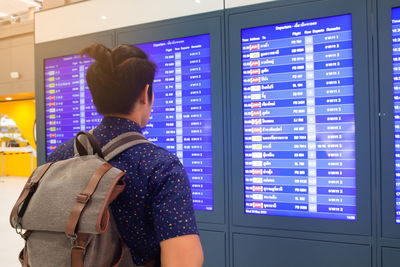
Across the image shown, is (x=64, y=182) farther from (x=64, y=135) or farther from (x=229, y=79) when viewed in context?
(x=64, y=135)

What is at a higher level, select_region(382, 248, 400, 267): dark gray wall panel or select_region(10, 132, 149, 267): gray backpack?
select_region(10, 132, 149, 267): gray backpack

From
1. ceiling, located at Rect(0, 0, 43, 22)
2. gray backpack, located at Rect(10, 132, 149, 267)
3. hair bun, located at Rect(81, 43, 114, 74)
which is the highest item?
ceiling, located at Rect(0, 0, 43, 22)

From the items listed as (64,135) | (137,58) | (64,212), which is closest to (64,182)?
(64,212)

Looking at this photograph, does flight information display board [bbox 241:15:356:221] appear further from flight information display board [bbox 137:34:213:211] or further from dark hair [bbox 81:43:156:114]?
dark hair [bbox 81:43:156:114]

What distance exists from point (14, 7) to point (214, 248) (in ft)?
30.6

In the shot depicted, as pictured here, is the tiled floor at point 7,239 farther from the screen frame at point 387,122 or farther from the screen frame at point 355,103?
the screen frame at point 387,122

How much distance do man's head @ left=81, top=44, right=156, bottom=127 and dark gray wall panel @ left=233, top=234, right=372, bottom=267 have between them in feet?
5.38

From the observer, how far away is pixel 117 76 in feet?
3.61

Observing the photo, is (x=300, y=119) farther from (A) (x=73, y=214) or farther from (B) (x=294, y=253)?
(A) (x=73, y=214)

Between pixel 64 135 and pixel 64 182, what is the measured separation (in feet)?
7.51

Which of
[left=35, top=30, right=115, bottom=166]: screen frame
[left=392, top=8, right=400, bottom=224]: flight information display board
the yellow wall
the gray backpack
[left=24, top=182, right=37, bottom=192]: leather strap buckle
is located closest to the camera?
the gray backpack

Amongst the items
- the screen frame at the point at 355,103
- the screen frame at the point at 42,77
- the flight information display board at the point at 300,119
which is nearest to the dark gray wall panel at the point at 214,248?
the screen frame at the point at 355,103

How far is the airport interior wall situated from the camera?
6.74ft

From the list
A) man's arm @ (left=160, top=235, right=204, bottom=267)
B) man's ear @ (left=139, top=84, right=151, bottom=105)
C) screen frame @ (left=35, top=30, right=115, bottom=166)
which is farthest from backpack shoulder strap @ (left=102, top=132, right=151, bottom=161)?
screen frame @ (left=35, top=30, right=115, bottom=166)
